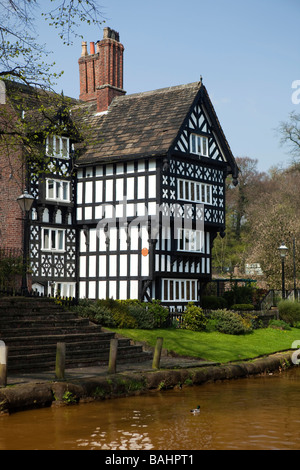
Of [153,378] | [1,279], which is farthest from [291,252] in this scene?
[153,378]

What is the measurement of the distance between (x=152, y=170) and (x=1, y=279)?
404 inches

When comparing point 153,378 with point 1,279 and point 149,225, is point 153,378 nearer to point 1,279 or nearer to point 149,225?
point 1,279

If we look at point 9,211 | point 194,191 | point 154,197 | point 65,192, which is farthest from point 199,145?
point 9,211

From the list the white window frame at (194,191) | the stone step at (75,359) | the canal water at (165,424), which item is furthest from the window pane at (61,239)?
the canal water at (165,424)

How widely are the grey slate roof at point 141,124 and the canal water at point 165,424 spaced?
16687mm

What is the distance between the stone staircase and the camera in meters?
17.1

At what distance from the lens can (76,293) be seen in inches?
1305

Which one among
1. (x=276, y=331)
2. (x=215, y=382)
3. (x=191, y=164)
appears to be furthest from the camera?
(x=191, y=164)

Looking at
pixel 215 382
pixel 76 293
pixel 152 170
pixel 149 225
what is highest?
pixel 152 170

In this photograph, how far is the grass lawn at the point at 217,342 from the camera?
21703 mm

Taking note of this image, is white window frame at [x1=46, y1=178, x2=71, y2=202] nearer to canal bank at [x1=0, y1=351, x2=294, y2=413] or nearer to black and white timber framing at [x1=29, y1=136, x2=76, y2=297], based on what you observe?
black and white timber framing at [x1=29, y1=136, x2=76, y2=297]

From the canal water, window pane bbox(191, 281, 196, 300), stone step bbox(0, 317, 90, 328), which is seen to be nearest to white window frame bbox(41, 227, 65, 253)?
window pane bbox(191, 281, 196, 300)

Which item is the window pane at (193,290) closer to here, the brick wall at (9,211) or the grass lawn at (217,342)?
the grass lawn at (217,342)

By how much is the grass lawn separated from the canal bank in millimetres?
907
